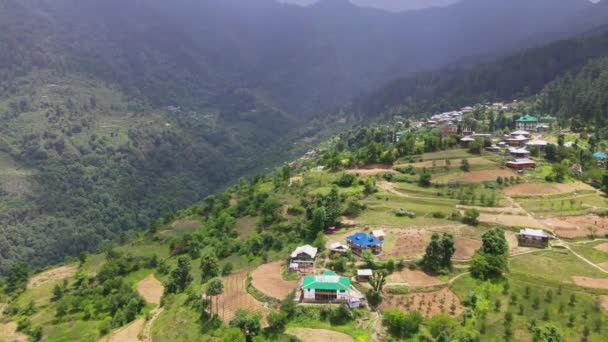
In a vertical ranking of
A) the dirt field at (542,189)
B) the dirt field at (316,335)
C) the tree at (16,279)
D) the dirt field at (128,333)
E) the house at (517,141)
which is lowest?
the tree at (16,279)

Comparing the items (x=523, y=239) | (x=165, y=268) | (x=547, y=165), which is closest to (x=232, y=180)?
(x=165, y=268)

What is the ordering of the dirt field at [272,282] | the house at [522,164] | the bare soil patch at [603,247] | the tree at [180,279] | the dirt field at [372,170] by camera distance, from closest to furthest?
the dirt field at [272,282], the bare soil patch at [603,247], the tree at [180,279], the house at [522,164], the dirt field at [372,170]

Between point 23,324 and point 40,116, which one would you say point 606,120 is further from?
point 40,116

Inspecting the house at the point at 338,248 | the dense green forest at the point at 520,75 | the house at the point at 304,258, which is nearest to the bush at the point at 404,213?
the house at the point at 338,248

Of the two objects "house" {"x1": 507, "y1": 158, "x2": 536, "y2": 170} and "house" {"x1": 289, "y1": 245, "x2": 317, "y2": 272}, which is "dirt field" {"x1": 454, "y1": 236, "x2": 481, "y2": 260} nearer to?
"house" {"x1": 289, "y1": 245, "x2": 317, "y2": 272}

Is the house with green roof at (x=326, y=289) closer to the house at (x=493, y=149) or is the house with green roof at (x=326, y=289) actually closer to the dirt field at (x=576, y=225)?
the dirt field at (x=576, y=225)

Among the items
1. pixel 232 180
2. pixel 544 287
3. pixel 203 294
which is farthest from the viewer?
pixel 232 180
